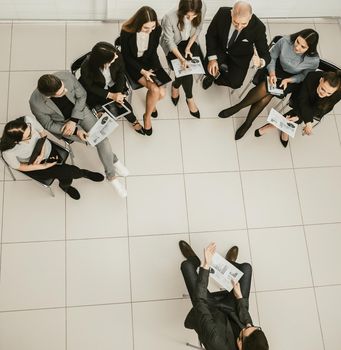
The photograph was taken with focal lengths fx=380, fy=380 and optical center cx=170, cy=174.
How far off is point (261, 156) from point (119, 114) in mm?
1522

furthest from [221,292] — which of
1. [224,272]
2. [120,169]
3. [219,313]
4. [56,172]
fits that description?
[56,172]

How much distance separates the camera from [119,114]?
11.1 feet

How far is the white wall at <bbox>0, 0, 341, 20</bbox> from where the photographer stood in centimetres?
398

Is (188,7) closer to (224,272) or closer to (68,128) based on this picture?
(68,128)

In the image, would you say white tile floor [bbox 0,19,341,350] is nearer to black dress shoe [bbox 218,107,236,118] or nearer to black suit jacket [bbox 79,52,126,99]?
black dress shoe [bbox 218,107,236,118]

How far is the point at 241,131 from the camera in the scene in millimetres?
3846

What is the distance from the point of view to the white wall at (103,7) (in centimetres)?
398

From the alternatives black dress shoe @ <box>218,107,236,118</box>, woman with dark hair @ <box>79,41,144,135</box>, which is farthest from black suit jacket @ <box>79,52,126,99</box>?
black dress shoe @ <box>218,107,236,118</box>

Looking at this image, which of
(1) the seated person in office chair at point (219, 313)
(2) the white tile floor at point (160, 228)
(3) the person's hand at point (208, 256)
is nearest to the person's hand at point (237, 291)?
(1) the seated person in office chair at point (219, 313)

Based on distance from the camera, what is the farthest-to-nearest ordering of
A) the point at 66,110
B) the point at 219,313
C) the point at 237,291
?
the point at 66,110, the point at 237,291, the point at 219,313

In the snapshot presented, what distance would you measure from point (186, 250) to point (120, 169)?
3.15 ft

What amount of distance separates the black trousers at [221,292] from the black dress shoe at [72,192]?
1.15 metres

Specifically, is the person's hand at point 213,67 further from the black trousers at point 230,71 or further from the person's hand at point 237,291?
the person's hand at point 237,291

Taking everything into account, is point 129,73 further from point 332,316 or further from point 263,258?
point 332,316
